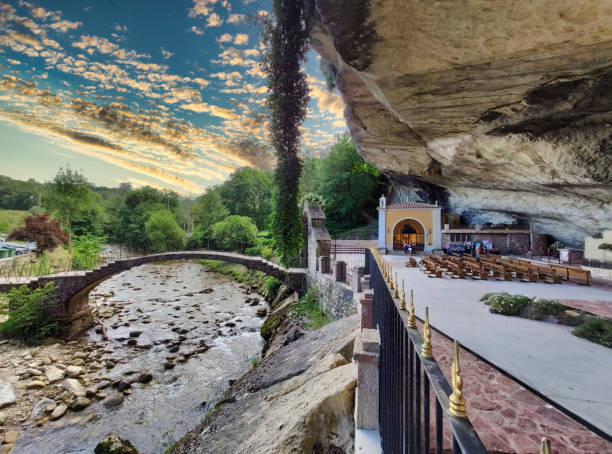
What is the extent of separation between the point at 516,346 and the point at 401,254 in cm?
1541

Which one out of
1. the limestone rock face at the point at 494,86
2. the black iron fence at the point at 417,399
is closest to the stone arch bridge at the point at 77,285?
the limestone rock face at the point at 494,86

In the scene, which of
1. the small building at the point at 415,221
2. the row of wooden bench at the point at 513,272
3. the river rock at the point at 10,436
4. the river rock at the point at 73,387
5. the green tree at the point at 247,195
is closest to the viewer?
the river rock at the point at 10,436

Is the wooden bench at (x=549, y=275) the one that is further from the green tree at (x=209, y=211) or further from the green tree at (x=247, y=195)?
the green tree at (x=247, y=195)

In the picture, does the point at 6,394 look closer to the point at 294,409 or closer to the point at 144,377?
the point at 144,377

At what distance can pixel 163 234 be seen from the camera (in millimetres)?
31641

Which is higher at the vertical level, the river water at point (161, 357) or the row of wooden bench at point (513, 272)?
the row of wooden bench at point (513, 272)

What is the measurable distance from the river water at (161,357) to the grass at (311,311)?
94.0 inches

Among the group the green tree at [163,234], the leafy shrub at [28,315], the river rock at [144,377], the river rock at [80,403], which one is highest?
the green tree at [163,234]

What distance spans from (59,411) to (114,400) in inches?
55.0

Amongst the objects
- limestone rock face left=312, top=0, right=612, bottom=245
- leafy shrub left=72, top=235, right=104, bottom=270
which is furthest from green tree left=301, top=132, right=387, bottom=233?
leafy shrub left=72, top=235, right=104, bottom=270

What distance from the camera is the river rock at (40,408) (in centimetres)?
773

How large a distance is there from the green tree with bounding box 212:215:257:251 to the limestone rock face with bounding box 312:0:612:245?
1840cm

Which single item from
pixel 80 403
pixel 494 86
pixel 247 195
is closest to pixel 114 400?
pixel 80 403

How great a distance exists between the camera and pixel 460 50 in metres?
5.30
